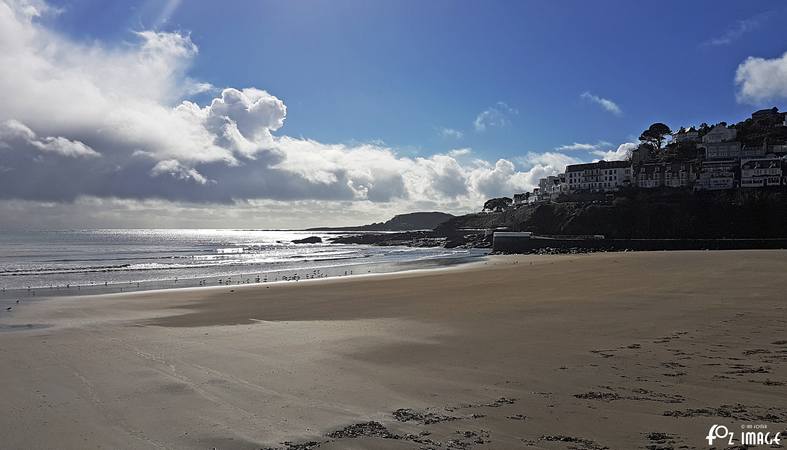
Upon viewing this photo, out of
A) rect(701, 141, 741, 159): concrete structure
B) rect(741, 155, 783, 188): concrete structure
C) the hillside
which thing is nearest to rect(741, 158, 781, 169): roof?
rect(741, 155, 783, 188): concrete structure

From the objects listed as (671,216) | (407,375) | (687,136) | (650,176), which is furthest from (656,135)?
(407,375)

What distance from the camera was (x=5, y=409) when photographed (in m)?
7.32

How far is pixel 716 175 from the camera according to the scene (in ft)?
257

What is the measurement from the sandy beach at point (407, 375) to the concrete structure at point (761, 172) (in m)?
70.0

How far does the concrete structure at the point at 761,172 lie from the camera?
2832 inches

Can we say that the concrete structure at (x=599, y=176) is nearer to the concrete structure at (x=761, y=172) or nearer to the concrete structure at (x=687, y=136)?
the concrete structure at (x=761, y=172)

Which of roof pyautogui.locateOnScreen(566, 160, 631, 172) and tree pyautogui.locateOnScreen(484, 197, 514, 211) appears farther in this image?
tree pyautogui.locateOnScreen(484, 197, 514, 211)

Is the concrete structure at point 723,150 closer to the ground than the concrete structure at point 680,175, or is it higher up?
higher up

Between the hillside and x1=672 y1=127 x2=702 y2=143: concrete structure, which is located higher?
x1=672 y1=127 x2=702 y2=143: concrete structure

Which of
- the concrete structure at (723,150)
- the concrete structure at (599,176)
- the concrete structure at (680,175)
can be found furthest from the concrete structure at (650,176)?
the concrete structure at (723,150)

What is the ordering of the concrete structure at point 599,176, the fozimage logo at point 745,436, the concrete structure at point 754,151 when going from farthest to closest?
the concrete structure at point 599,176, the concrete structure at point 754,151, the fozimage logo at point 745,436

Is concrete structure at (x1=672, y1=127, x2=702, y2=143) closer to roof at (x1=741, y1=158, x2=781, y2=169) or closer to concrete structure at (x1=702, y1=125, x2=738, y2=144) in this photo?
concrete structure at (x1=702, y1=125, x2=738, y2=144)

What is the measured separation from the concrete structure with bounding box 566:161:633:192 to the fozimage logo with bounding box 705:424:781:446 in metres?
95.3

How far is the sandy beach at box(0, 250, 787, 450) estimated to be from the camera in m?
6.07
